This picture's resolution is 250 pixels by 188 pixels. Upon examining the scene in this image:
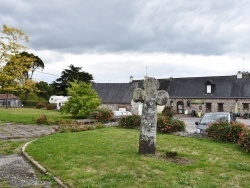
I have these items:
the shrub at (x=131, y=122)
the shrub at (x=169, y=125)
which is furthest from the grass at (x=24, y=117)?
the shrub at (x=169, y=125)

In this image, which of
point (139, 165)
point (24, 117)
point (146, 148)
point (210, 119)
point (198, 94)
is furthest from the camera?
point (198, 94)

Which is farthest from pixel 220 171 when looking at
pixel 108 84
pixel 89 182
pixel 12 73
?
pixel 108 84

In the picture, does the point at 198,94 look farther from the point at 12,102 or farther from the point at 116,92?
the point at 12,102

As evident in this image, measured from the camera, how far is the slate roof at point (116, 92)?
151ft

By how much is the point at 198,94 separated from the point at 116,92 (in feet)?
47.1

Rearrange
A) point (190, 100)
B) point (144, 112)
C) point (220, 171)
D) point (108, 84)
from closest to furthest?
point (220, 171), point (144, 112), point (190, 100), point (108, 84)

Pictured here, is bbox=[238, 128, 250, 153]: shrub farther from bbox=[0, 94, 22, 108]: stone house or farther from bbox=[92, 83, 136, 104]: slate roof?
bbox=[0, 94, 22, 108]: stone house

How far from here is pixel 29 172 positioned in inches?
290

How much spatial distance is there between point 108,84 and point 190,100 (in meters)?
15.8

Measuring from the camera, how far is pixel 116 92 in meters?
48.1

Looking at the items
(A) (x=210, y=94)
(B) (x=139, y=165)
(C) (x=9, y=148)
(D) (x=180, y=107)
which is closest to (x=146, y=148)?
(B) (x=139, y=165)

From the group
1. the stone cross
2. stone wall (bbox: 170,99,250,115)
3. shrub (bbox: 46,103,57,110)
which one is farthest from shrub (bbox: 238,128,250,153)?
shrub (bbox: 46,103,57,110)

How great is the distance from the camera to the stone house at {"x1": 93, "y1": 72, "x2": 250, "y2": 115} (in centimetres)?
4086

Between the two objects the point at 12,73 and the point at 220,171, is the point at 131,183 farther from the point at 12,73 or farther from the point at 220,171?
the point at 12,73
